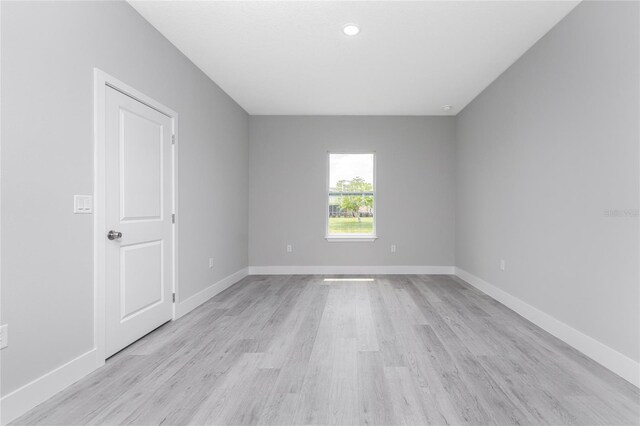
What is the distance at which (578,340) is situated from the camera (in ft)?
8.13

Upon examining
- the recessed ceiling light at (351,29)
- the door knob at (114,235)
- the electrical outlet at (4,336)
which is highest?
the recessed ceiling light at (351,29)

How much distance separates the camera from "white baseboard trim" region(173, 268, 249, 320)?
3284 mm

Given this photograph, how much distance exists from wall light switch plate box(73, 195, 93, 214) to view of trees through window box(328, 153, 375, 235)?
3864 mm

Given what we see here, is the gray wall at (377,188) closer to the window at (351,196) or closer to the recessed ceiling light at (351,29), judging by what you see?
the window at (351,196)

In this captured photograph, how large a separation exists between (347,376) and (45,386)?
1737 millimetres

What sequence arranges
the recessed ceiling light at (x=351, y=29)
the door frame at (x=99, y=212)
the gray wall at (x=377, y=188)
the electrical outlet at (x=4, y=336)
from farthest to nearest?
1. the gray wall at (x=377, y=188)
2. the recessed ceiling light at (x=351, y=29)
3. the door frame at (x=99, y=212)
4. the electrical outlet at (x=4, y=336)

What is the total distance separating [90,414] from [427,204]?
500 centimetres

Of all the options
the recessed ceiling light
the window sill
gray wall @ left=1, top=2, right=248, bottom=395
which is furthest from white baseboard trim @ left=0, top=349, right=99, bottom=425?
the window sill

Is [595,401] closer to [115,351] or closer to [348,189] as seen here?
[115,351]

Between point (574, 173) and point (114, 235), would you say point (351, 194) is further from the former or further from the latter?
point (114, 235)

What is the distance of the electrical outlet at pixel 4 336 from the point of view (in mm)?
1588

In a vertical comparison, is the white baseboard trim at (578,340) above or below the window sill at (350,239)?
below

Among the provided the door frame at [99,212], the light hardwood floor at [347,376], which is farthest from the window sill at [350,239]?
the door frame at [99,212]

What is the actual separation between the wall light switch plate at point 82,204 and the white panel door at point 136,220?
161 mm
